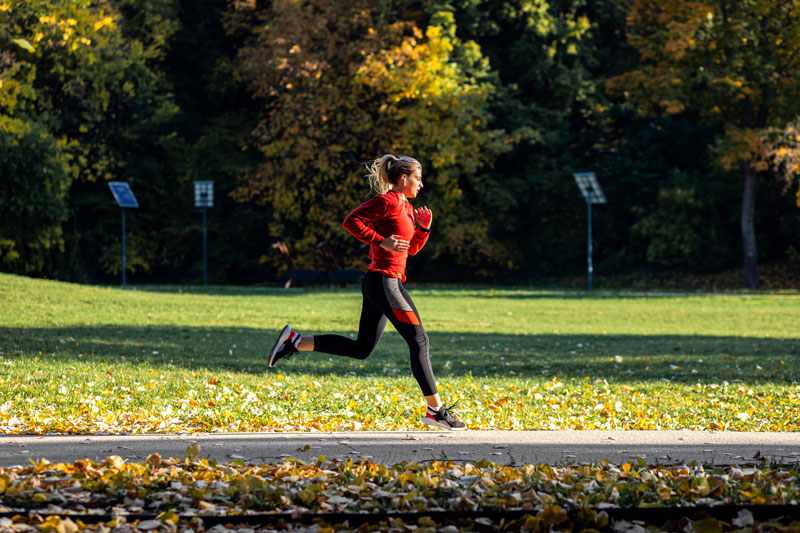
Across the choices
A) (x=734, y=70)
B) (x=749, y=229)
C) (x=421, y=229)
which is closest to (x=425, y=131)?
(x=734, y=70)

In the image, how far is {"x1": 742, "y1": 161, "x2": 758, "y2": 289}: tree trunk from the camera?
1319 inches

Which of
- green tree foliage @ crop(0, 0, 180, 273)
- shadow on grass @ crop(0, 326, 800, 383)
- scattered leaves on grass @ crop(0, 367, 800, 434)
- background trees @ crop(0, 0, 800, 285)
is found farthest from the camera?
background trees @ crop(0, 0, 800, 285)

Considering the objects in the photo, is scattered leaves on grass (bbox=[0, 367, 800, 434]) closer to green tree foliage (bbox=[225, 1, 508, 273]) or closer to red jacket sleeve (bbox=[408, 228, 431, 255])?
red jacket sleeve (bbox=[408, 228, 431, 255])

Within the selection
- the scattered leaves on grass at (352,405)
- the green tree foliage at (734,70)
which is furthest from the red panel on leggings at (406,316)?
the green tree foliage at (734,70)

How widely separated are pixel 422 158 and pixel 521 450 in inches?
1220

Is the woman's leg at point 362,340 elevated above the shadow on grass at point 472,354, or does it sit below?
above

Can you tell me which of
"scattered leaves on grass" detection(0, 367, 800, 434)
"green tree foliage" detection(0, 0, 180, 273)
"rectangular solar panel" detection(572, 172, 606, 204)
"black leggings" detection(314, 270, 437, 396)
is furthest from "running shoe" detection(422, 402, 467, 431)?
"rectangular solar panel" detection(572, 172, 606, 204)

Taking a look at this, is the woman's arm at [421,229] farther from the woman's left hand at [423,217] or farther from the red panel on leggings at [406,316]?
the red panel on leggings at [406,316]

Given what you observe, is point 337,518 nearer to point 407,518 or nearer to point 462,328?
point 407,518

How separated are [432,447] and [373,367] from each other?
21.7 feet

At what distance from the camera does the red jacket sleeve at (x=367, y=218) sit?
6.34m

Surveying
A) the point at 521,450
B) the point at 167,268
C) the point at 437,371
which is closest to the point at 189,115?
the point at 167,268

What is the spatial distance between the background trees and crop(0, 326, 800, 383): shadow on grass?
16973 millimetres

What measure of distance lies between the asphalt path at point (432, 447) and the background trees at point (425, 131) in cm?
2630
